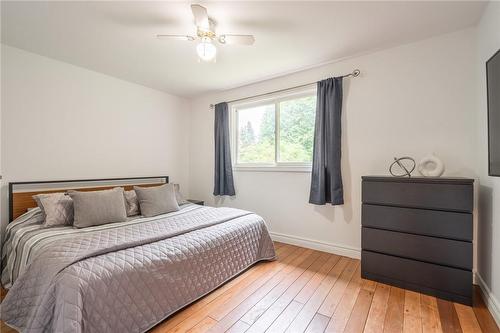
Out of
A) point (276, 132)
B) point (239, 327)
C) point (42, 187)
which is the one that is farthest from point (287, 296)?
point (42, 187)

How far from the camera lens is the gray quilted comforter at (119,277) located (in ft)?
4.12

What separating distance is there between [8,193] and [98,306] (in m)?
2.00

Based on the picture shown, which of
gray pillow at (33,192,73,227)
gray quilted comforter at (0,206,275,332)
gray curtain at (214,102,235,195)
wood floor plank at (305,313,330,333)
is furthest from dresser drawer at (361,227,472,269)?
gray pillow at (33,192,73,227)

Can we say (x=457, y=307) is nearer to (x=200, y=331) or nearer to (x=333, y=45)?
(x=200, y=331)

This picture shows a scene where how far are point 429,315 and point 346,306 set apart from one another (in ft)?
1.89

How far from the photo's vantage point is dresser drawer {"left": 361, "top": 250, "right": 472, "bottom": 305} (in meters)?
1.80

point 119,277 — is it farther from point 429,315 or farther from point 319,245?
point 319,245

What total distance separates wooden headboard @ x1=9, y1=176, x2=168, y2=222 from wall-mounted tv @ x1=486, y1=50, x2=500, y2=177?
3856 mm

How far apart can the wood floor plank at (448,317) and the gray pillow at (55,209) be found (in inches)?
127

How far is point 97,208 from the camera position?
2246 millimetres

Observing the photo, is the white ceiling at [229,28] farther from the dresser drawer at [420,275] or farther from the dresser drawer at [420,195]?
the dresser drawer at [420,275]

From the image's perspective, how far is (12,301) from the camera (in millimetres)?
1449

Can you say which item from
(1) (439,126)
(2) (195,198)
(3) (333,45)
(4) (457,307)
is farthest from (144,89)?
(4) (457,307)

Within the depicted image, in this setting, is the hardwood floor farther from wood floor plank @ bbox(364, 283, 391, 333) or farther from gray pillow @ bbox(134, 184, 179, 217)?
gray pillow @ bbox(134, 184, 179, 217)
